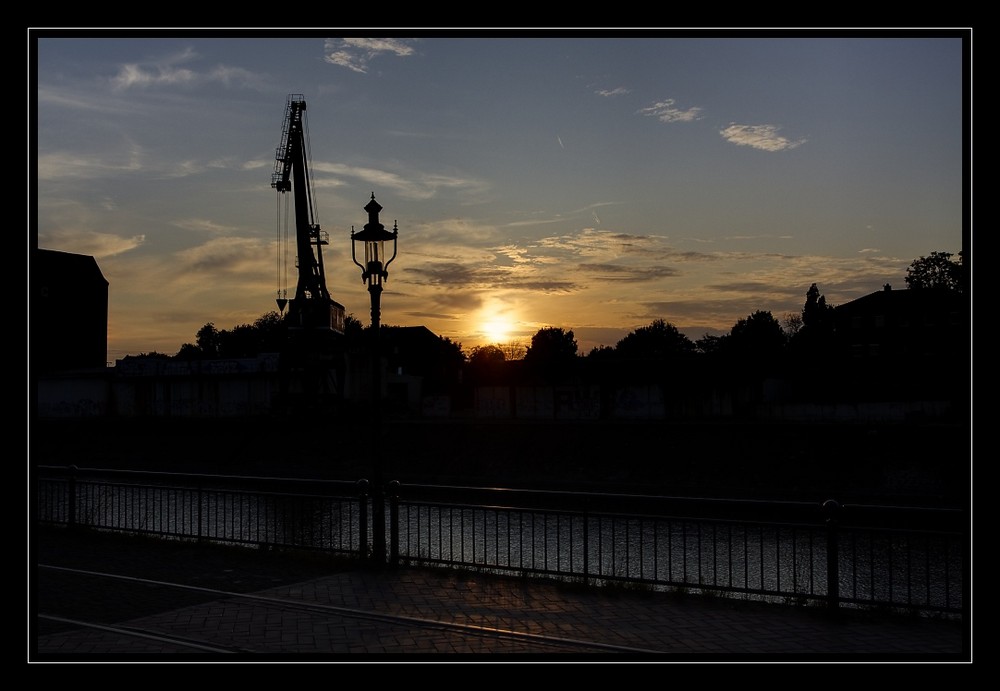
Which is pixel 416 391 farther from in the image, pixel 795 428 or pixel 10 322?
pixel 10 322

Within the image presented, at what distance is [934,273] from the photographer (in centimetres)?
7956

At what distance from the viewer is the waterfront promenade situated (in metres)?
7.91

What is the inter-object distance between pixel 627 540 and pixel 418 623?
2.76 metres

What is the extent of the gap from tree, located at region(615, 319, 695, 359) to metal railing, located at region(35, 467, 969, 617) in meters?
103

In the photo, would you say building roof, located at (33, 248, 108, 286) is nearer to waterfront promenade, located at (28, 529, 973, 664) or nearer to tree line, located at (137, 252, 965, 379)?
tree line, located at (137, 252, 965, 379)

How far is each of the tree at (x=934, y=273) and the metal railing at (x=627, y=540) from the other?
56.5 m

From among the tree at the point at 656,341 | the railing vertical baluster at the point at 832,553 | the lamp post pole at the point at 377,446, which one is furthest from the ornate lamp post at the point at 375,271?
the tree at the point at 656,341

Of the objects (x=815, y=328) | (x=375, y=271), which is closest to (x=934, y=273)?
(x=815, y=328)

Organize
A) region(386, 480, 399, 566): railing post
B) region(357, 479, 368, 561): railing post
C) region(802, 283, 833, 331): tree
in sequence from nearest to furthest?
1. region(386, 480, 399, 566): railing post
2. region(357, 479, 368, 561): railing post
3. region(802, 283, 833, 331): tree

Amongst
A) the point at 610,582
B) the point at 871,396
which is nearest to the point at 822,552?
the point at 610,582

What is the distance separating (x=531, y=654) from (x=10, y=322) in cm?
501

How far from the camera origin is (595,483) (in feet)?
143

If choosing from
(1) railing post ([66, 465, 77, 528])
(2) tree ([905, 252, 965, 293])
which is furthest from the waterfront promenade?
(2) tree ([905, 252, 965, 293])

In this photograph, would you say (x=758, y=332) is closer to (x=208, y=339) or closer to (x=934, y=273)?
(x=934, y=273)
